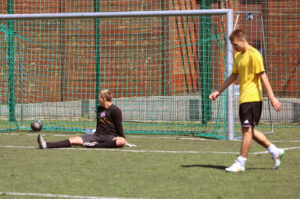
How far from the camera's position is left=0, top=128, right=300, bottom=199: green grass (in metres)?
5.34

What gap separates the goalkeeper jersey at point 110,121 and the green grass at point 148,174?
0.44 metres

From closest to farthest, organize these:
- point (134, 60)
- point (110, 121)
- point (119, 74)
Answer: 1. point (110, 121)
2. point (119, 74)
3. point (134, 60)

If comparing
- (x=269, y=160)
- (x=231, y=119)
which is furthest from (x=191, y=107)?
(x=269, y=160)

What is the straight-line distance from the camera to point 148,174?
631 cm

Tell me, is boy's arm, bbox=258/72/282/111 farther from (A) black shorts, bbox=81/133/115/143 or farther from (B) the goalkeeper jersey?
(A) black shorts, bbox=81/133/115/143

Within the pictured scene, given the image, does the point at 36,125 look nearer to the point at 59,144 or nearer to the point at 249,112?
the point at 59,144

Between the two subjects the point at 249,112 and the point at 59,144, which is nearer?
the point at 249,112

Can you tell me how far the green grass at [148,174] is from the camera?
5.34m

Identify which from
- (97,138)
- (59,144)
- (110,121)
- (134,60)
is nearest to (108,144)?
(97,138)

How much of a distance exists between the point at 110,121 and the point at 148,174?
2.74 m

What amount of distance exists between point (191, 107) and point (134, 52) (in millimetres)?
2995

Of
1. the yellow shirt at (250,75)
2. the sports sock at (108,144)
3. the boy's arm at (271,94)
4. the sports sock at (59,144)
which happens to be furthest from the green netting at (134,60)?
the boy's arm at (271,94)

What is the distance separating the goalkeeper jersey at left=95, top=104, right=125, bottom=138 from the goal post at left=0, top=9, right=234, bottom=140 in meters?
2.97

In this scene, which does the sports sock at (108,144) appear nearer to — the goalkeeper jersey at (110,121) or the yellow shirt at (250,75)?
the goalkeeper jersey at (110,121)
